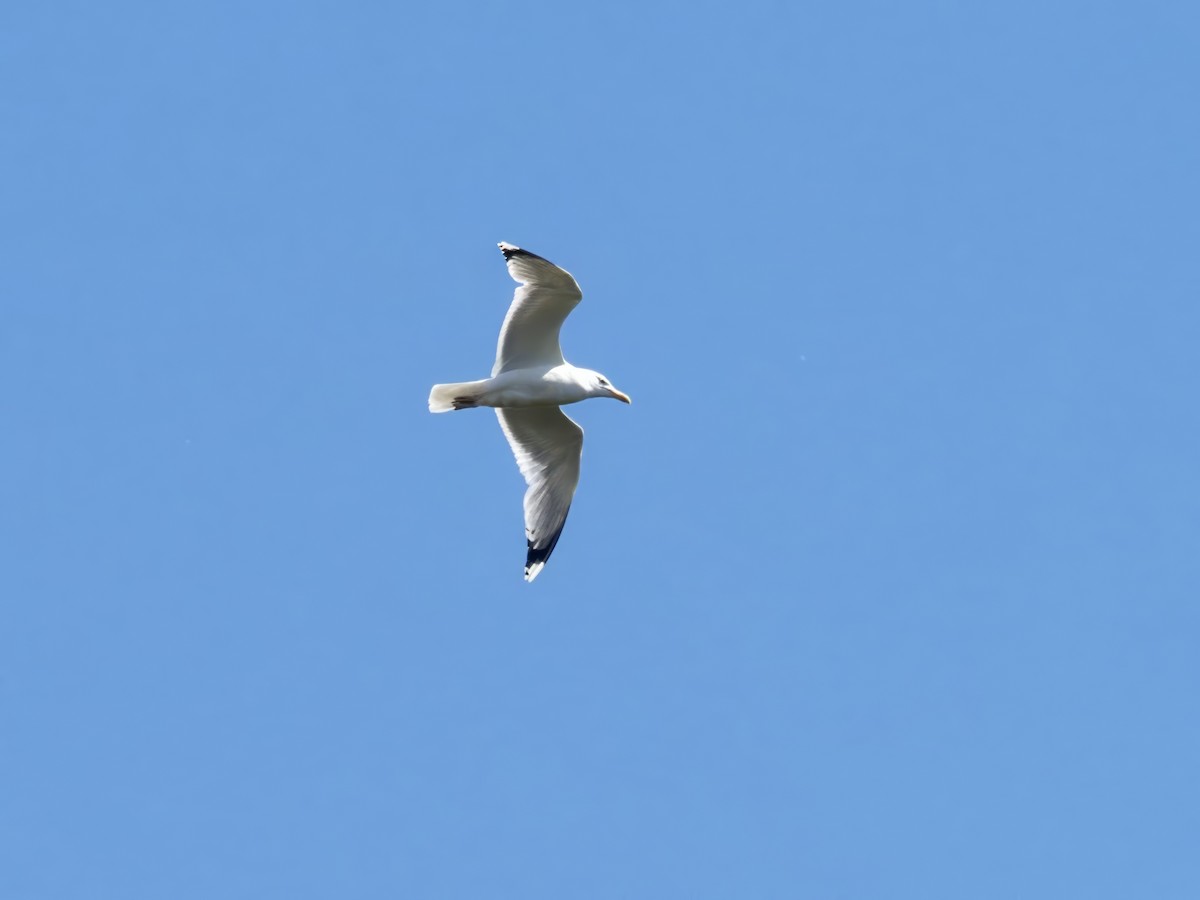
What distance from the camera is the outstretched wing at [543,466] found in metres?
14.7

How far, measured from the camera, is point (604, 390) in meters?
14.3

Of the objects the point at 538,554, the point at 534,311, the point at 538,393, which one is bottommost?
the point at 538,554

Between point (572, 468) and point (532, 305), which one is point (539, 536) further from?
point (532, 305)

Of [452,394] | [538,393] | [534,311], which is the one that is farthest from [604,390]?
[452,394]

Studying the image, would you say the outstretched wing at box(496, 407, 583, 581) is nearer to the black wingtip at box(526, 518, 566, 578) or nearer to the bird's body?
the black wingtip at box(526, 518, 566, 578)

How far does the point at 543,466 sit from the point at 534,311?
146cm

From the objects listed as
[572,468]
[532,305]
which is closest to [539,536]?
[572,468]

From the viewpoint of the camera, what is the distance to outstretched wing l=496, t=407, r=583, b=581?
580 inches

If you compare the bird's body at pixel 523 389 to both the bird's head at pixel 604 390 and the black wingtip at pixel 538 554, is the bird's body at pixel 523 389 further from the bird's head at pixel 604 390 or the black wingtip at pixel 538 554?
the black wingtip at pixel 538 554

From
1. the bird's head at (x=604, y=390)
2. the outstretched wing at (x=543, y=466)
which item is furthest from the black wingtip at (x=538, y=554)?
the bird's head at (x=604, y=390)

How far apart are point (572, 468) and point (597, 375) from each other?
34.9 inches

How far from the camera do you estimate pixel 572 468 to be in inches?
585

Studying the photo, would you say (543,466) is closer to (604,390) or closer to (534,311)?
(604,390)

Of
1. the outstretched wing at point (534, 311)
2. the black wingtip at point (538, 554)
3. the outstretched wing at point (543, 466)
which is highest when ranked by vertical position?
the outstretched wing at point (534, 311)
